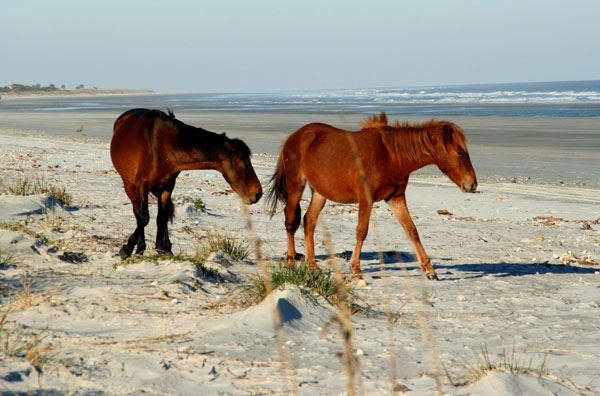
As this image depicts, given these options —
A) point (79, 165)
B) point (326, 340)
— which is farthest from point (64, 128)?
point (326, 340)

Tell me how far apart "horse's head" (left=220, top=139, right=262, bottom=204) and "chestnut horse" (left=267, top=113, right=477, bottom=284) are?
3.01 ft

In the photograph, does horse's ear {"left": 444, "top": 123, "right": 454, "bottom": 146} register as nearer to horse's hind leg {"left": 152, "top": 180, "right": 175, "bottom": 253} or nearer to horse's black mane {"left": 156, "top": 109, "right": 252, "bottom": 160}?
horse's black mane {"left": 156, "top": 109, "right": 252, "bottom": 160}

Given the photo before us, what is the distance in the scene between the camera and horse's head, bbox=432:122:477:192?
6.73 meters

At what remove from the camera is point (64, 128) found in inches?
1305

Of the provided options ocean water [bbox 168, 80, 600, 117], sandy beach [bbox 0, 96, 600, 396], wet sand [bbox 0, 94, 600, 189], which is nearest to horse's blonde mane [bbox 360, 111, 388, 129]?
sandy beach [bbox 0, 96, 600, 396]

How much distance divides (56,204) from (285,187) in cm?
334

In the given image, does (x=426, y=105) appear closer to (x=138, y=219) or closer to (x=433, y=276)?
(x=433, y=276)

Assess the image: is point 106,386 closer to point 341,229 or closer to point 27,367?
point 27,367

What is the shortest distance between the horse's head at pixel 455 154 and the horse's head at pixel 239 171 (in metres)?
2.02

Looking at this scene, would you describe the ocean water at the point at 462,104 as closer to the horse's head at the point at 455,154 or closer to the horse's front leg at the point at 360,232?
the horse's head at the point at 455,154

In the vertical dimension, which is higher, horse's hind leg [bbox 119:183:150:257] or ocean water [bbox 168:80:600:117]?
horse's hind leg [bbox 119:183:150:257]

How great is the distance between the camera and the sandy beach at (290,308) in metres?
3.49

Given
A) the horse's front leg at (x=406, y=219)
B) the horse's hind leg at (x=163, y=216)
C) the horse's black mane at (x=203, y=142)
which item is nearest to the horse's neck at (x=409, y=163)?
the horse's front leg at (x=406, y=219)

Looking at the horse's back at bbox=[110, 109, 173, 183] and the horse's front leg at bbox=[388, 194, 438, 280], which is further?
the horse's front leg at bbox=[388, 194, 438, 280]
